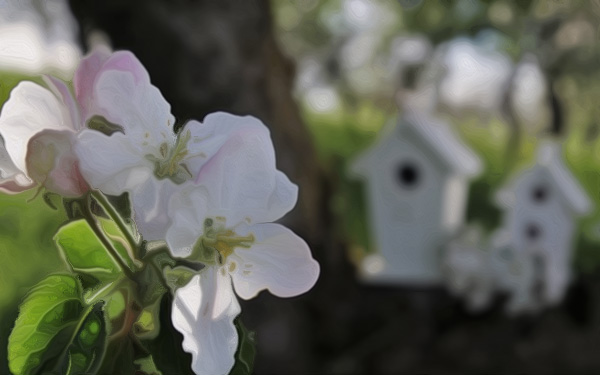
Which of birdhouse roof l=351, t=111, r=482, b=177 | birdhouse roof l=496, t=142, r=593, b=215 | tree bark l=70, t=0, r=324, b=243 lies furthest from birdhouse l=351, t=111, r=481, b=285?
tree bark l=70, t=0, r=324, b=243

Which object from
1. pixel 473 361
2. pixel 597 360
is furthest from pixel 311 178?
pixel 597 360

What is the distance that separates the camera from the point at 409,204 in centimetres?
168

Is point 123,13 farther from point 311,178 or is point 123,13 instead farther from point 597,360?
point 597,360

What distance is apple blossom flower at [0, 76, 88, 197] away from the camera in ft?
0.83

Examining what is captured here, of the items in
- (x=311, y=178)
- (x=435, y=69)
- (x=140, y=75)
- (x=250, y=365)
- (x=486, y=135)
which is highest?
(x=140, y=75)

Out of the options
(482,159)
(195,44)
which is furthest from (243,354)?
(482,159)

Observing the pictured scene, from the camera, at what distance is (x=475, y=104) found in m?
3.77

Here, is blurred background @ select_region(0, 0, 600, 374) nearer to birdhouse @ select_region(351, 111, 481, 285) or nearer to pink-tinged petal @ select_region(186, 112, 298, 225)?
birdhouse @ select_region(351, 111, 481, 285)

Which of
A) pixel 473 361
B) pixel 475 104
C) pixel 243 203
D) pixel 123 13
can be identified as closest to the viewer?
pixel 243 203

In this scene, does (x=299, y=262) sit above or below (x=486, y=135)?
above

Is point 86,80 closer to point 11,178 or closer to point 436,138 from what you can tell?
point 11,178

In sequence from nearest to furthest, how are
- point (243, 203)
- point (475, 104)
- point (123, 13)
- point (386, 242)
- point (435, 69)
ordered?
point (243, 203), point (123, 13), point (386, 242), point (435, 69), point (475, 104)

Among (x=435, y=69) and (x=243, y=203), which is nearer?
(x=243, y=203)

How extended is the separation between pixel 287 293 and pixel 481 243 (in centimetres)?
141
